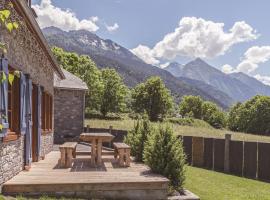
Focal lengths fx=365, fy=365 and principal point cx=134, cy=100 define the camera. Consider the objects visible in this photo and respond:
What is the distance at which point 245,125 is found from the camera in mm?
66875

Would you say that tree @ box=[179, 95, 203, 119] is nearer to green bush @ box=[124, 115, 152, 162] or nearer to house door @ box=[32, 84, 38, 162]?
green bush @ box=[124, 115, 152, 162]

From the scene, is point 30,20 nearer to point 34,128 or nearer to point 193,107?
point 34,128


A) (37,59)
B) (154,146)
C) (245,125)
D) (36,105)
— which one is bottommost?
(245,125)

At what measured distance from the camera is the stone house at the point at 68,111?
67.5 feet

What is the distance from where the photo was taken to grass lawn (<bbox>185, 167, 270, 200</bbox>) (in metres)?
8.71

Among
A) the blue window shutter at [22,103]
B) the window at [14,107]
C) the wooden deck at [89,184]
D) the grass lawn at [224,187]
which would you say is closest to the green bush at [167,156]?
the wooden deck at [89,184]

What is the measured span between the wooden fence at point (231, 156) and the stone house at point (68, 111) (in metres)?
8.15

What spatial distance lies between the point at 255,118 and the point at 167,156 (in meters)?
61.1

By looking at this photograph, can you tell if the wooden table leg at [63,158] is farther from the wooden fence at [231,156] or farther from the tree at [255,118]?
the tree at [255,118]

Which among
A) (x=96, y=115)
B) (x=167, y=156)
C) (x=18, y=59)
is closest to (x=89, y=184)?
(x=167, y=156)

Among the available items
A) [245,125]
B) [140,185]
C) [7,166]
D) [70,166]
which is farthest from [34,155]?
[245,125]

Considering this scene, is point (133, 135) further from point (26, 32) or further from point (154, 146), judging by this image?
point (26, 32)

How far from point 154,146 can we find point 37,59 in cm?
447

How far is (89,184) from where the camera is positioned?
23.9 ft
